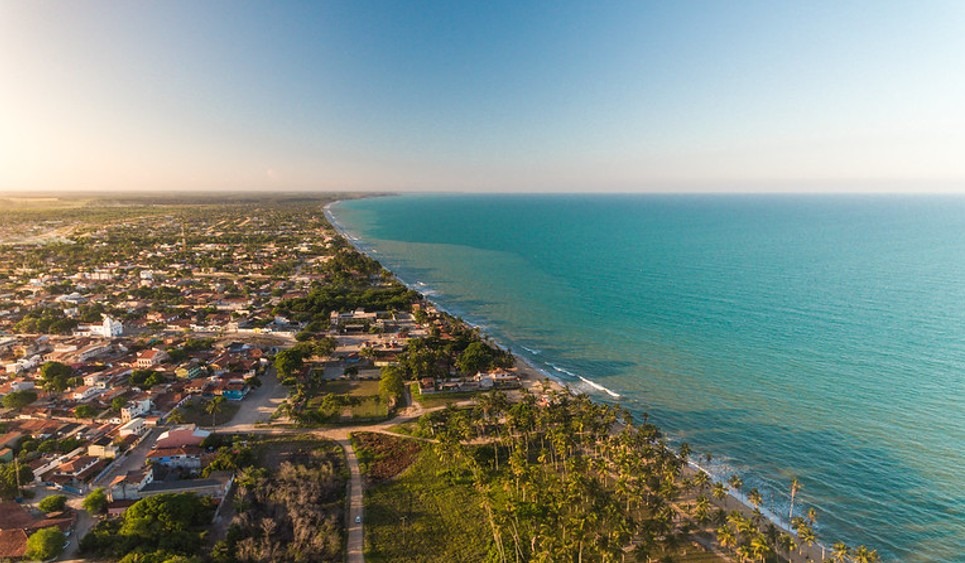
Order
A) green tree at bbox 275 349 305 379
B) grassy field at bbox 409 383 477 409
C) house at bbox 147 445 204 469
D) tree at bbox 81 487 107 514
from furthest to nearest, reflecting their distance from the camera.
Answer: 1. green tree at bbox 275 349 305 379
2. grassy field at bbox 409 383 477 409
3. house at bbox 147 445 204 469
4. tree at bbox 81 487 107 514

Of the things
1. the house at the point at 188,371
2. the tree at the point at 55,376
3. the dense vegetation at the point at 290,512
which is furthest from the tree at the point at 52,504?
the house at the point at 188,371

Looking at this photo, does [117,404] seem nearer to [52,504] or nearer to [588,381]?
[52,504]

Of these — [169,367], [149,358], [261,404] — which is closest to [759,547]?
[261,404]

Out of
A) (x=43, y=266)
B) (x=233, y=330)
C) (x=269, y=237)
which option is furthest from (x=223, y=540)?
(x=269, y=237)

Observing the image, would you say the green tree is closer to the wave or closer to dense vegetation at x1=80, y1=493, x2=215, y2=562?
dense vegetation at x1=80, y1=493, x2=215, y2=562

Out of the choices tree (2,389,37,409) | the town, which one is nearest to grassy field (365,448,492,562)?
the town

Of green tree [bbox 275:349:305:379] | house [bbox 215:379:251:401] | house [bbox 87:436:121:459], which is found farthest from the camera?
A: green tree [bbox 275:349:305:379]

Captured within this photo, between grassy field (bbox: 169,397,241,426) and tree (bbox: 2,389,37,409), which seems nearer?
grassy field (bbox: 169,397,241,426)
